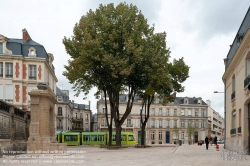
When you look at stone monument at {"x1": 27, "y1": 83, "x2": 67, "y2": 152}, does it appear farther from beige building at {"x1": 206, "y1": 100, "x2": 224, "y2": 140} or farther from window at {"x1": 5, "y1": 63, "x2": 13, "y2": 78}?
beige building at {"x1": 206, "y1": 100, "x2": 224, "y2": 140}

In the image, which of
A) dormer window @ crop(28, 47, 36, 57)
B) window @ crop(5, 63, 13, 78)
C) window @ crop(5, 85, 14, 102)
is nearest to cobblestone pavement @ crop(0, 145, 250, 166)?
window @ crop(5, 85, 14, 102)

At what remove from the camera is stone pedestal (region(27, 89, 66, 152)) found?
64.7 feet

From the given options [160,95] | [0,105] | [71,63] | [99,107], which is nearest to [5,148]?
[0,105]

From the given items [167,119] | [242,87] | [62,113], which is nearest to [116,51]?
[242,87]

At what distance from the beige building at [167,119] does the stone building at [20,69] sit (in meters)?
36.5

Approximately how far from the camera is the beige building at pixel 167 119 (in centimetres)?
7881

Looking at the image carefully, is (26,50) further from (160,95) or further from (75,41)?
(160,95)

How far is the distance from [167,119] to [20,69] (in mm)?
50488

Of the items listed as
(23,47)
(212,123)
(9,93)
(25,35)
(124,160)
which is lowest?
(212,123)

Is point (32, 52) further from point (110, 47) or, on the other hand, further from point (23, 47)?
point (110, 47)

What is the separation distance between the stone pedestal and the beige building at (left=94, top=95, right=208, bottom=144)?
2201 inches

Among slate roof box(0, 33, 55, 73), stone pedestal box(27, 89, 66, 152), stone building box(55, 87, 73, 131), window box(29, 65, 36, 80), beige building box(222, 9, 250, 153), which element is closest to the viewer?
stone pedestal box(27, 89, 66, 152)

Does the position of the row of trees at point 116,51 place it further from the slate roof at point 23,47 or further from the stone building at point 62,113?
the stone building at point 62,113

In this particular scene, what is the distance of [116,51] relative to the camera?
29.8 meters
